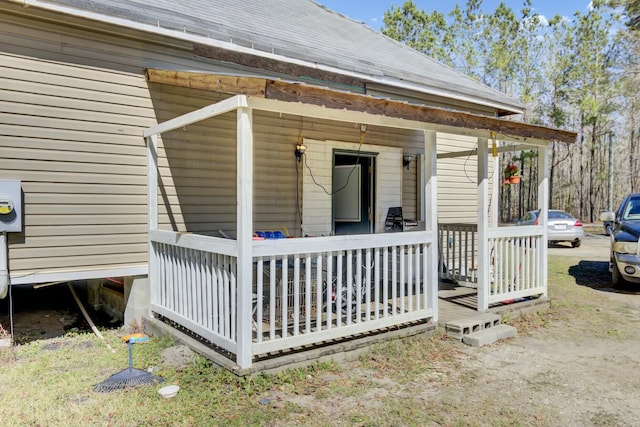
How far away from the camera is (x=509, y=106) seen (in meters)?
8.56

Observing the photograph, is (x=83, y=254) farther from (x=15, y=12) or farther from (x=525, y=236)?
(x=525, y=236)

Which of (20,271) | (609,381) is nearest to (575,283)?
(609,381)

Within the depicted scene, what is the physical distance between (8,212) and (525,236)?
588 cm

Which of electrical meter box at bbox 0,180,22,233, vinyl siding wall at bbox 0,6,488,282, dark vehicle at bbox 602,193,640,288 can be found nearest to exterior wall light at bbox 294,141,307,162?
vinyl siding wall at bbox 0,6,488,282

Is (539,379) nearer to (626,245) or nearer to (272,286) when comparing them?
(272,286)

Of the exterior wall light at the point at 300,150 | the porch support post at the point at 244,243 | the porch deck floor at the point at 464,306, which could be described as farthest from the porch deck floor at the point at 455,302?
the exterior wall light at the point at 300,150

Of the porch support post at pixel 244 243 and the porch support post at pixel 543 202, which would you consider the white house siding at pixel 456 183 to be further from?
the porch support post at pixel 244 243

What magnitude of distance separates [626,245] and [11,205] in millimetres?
8278

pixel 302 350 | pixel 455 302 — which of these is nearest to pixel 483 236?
pixel 455 302

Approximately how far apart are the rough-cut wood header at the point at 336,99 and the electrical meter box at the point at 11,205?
5.95 feet

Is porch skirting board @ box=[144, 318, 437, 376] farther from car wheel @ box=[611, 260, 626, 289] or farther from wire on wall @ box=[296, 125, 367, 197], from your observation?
car wheel @ box=[611, 260, 626, 289]

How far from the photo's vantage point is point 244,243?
3.41 m

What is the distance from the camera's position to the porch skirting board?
140 inches

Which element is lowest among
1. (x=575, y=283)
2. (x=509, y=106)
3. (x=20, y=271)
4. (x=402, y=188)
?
(x=575, y=283)
